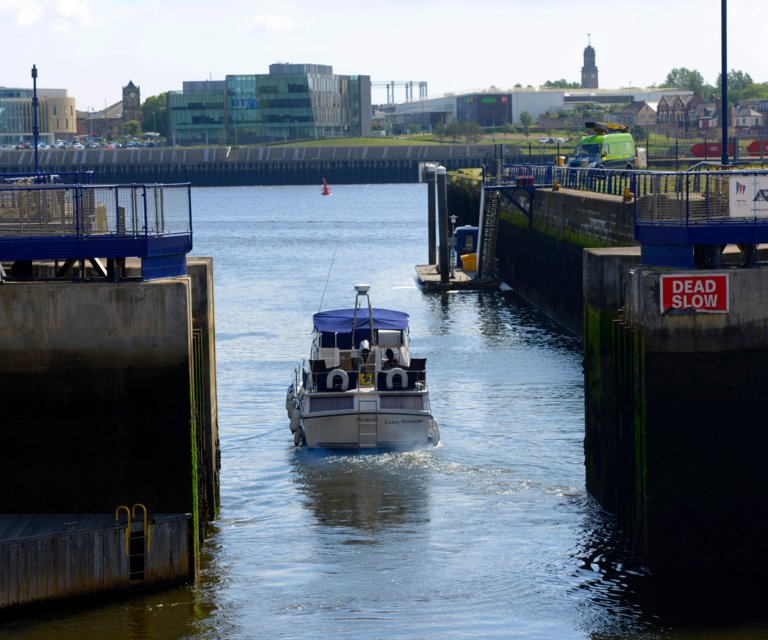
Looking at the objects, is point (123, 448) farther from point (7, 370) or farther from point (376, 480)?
point (376, 480)

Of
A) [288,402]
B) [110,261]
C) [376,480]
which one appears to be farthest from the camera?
[288,402]

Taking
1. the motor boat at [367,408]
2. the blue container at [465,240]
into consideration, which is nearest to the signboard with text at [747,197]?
the motor boat at [367,408]

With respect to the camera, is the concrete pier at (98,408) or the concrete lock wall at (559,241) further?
the concrete lock wall at (559,241)

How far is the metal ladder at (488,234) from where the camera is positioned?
74.1 m

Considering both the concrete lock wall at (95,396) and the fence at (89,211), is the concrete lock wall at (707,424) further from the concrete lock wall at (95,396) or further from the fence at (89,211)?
the fence at (89,211)

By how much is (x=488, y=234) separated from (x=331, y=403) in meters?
40.8

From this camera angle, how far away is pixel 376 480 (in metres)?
32.4

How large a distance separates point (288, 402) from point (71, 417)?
50.3ft

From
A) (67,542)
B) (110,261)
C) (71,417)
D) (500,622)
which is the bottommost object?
(500,622)

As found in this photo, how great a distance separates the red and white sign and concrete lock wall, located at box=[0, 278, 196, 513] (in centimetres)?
748

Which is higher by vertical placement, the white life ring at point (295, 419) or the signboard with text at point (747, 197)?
the signboard with text at point (747, 197)

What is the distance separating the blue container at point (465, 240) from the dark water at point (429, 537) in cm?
2974

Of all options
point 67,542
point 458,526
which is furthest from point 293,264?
point 67,542

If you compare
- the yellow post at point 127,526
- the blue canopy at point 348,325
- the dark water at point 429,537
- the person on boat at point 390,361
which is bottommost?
the dark water at point 429,537
